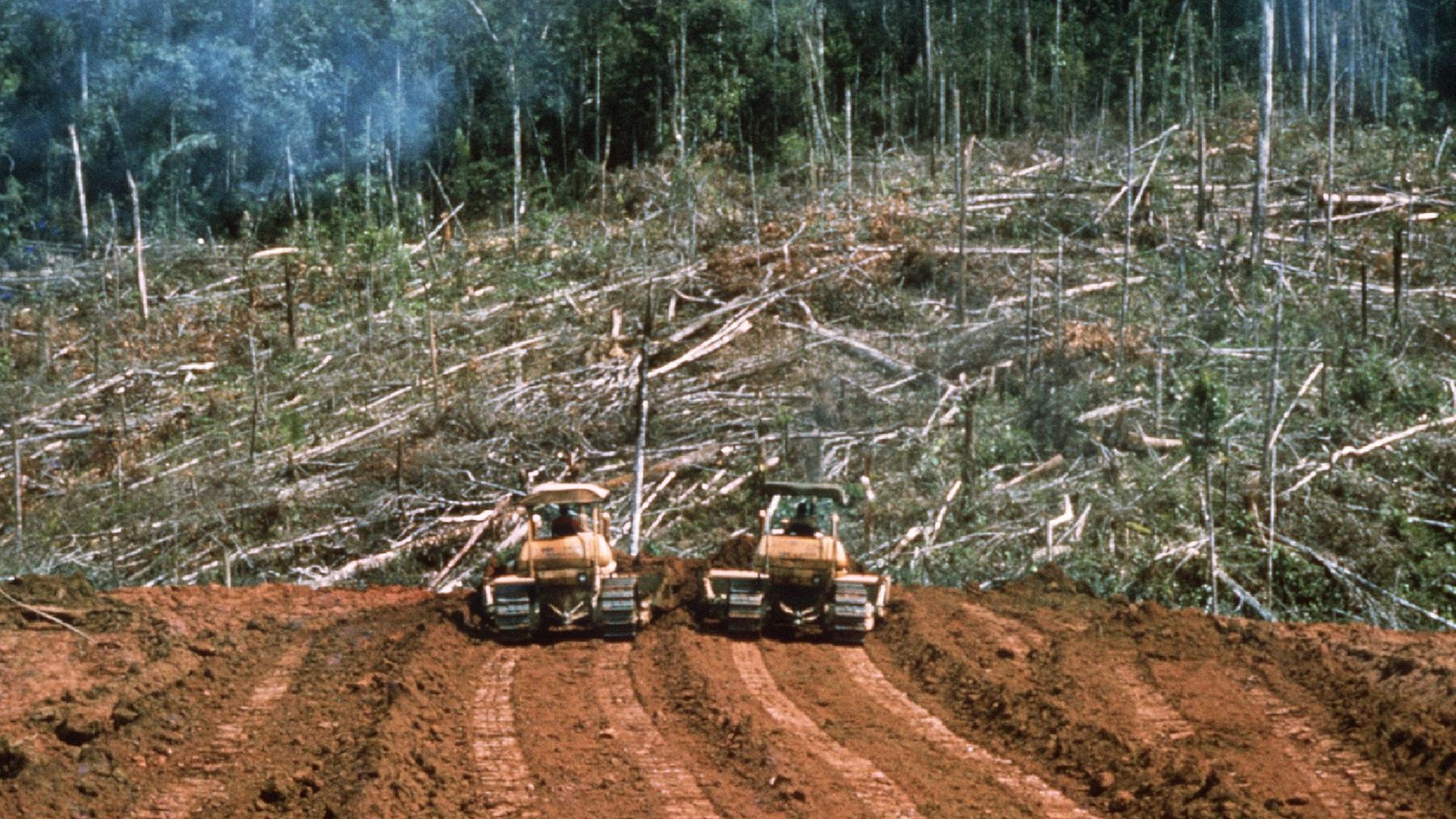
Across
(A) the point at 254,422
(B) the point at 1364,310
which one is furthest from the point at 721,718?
(B) the point at 1364,310

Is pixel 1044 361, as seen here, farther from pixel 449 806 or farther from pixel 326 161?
pixel 326 161

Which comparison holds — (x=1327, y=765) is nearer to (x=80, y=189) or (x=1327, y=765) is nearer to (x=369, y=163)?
(x=80, y=189)

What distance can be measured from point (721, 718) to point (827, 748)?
867mm

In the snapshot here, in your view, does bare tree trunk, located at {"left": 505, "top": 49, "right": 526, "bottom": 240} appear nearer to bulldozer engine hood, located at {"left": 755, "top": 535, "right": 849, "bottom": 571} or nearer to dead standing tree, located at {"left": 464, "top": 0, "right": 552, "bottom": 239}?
dead standing tree, located at {"left": 464, "top": 0, "right": 552, "bottom": 239}

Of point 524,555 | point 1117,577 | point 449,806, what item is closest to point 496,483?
point 524,555

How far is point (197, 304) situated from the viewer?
25.5 metres

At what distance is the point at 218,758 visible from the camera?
29.1ft

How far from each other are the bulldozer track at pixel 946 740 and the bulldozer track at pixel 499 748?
2503mm

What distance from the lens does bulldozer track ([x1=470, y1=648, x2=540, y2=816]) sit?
26.4ft

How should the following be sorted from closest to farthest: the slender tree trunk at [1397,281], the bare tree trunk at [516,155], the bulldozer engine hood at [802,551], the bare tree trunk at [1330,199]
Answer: the bulldozer engine hood at [802,551] < the slender tree trunk at [1397,281] < the bare tree trunk at [1330,199] < the bare tree trunk at [516,155]

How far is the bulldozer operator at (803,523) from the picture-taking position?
1283cm

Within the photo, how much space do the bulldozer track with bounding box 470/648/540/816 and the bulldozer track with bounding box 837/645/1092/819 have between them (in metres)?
2.50

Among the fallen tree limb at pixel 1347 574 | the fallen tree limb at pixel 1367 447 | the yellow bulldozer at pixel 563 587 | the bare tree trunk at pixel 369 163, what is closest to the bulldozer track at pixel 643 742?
the yellow bulldozer at pixel 563 587

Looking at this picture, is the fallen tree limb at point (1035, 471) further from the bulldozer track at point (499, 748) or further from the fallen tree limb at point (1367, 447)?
the bulldozer track at point (499, 748)
